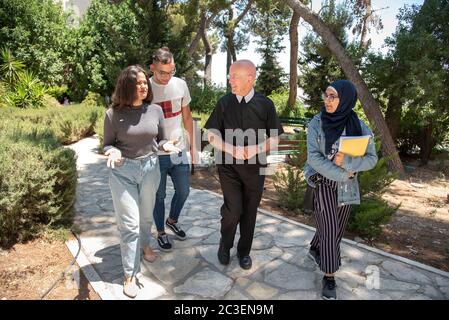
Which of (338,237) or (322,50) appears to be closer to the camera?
(338,237)

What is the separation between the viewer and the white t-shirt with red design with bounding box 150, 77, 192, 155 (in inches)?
143

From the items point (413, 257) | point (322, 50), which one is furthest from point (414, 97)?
point (413, 257)

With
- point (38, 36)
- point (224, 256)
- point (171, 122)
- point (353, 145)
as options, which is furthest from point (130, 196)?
point (38, 36)

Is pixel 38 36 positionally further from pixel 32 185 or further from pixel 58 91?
pixel 32 185

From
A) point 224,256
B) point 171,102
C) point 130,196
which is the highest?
point 171,102

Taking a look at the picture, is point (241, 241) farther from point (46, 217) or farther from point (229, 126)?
point (46, 217)

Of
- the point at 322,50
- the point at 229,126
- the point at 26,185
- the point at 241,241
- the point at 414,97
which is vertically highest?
the point at 322,50

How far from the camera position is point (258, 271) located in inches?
145

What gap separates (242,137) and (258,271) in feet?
4.80

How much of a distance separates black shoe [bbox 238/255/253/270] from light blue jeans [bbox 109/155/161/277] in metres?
1.11

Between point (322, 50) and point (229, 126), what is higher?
point (322, 50)

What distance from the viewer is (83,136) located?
12133mm

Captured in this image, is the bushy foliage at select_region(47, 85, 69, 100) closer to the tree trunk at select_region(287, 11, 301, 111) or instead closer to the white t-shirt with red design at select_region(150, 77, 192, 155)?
the tree trunk at select_region(287, 11, 301, 111)
